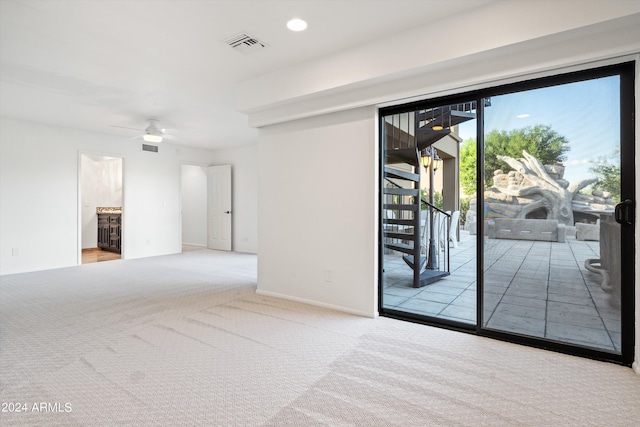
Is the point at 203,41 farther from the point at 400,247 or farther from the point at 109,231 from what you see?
the point at 109,231

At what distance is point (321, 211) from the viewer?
12.1ft

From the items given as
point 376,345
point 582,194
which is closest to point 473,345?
point 376,345

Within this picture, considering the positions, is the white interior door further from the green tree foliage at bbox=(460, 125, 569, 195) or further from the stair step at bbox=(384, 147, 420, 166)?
the green tree foliage at bbox=(460, 125, 569, 195)

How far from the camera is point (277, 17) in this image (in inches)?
103

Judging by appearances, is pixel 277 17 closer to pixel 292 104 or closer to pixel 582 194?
pixel 292 104

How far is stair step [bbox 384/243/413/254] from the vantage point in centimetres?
357

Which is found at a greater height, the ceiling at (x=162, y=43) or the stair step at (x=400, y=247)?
the ceiling at (x=162, y=43)

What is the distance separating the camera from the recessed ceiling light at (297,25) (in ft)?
8.77

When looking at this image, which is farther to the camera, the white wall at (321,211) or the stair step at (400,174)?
the stair step at (400,174)

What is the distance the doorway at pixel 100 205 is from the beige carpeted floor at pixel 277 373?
5.15 meters

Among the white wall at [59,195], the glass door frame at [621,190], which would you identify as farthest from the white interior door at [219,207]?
the glass door frame at [621,190]

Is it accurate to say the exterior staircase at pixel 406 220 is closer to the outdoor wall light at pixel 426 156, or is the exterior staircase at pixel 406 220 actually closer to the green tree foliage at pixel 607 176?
the outdoor wall light at pixel 426 156

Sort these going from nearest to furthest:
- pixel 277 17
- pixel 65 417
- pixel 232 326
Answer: pixel 65 417, pixel 277 17, pixel 232 326

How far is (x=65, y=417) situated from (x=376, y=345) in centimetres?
202
